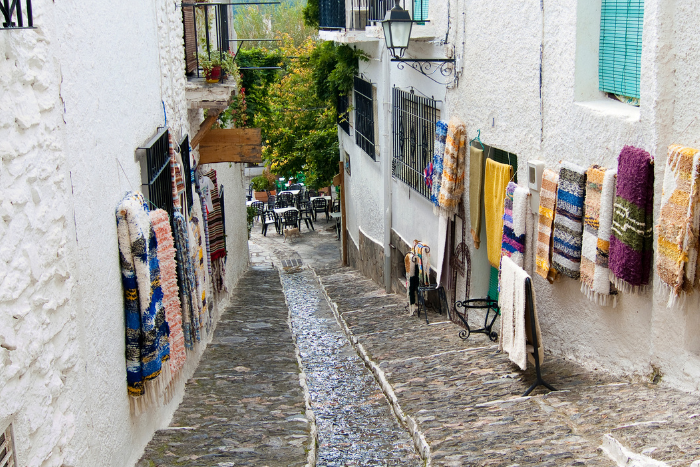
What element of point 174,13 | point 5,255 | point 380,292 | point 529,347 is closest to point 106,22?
point 5,255

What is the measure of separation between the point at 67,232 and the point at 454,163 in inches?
235

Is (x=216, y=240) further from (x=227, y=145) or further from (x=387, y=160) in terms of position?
(x=387, y=160)

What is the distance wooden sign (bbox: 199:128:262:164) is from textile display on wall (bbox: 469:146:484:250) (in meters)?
3.15

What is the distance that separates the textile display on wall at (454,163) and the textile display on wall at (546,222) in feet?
7.59

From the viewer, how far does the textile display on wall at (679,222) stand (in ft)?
15.2

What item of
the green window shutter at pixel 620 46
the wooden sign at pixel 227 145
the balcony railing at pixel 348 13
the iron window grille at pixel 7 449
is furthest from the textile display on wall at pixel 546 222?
the balcony railing at pixel 348 13

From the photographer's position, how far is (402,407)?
6512 millimetres

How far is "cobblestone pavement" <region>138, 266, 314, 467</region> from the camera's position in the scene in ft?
17.5

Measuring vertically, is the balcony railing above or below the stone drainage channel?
above

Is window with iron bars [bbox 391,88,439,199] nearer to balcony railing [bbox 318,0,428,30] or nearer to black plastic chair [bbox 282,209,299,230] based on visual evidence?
balcony railing [bbox 318,0,428,30]

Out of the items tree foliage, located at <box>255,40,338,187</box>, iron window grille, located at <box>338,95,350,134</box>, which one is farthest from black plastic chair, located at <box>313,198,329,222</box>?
iron window grille, located at <box>338,95,350,134</box>

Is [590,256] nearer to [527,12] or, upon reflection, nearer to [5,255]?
[527,12]

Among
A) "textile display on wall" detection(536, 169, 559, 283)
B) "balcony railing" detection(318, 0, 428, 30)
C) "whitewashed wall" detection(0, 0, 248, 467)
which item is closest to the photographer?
"whitewashed wall" detection(0, 0, 248, 467)

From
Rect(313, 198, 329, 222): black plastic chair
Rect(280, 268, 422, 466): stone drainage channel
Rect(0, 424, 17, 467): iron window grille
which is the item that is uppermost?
Rect(0, 424, 17, 467): iron window grille
